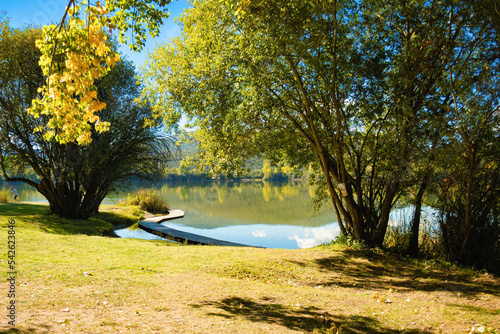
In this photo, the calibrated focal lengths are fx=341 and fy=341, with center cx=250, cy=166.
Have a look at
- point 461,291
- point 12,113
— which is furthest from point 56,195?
point 461,291

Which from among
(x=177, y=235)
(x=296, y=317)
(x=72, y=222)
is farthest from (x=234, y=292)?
(x=72, y=222)

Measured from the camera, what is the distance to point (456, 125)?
7637 millimetres

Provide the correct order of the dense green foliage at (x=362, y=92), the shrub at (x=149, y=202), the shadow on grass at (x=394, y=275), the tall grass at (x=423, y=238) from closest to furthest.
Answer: the shadow on grass at (x=394, y=275) → the dense green foliage at (x=362, y=92) → the tall grass at (x=423, y=238) → the shrub at (x=149, y=202)

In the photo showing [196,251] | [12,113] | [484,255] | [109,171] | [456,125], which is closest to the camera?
[456,125]

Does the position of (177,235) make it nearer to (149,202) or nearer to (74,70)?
(149,202)

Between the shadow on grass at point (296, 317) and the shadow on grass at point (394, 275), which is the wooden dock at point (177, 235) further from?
the shadow on grass at point (296, 317)

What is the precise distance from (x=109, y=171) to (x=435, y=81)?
1297 cm

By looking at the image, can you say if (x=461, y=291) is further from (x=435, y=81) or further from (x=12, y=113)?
(x=12, y=113)

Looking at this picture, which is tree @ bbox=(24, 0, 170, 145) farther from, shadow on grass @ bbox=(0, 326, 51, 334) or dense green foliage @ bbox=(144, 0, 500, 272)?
dense green foliage @ bbox=(144, 0, 500, 272)

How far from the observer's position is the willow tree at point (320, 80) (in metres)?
7.91

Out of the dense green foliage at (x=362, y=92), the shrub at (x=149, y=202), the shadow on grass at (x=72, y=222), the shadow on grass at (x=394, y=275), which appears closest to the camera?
the shadow on grass at (x=394, y=275)

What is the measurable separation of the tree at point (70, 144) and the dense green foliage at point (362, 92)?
6001 millimetres

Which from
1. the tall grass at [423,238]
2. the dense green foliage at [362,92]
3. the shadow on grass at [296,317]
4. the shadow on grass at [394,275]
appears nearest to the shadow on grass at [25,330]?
the shadow on grass at [296,317]

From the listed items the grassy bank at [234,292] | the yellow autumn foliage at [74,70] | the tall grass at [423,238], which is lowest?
the grassy bank at [234,292]
